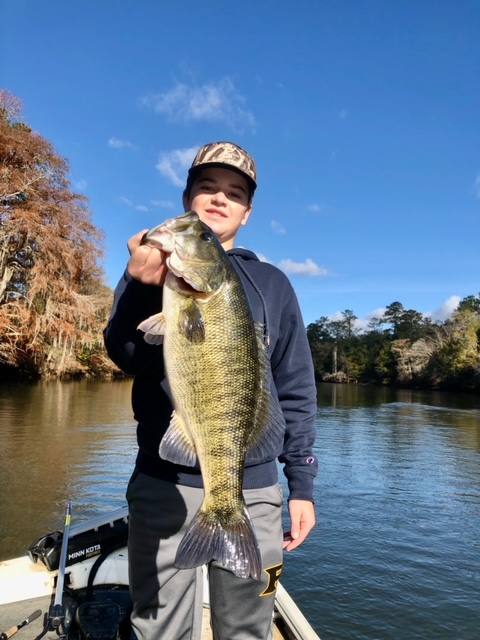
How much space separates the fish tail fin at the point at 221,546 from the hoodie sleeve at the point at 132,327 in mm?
656

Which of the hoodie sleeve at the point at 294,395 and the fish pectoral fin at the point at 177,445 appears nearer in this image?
the fish pectoral fin at the point at 177,445

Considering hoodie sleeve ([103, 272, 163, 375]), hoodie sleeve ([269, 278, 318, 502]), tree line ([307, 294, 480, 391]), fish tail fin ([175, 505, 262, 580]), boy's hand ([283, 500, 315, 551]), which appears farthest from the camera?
tree line ([307, 294, 480, 391])

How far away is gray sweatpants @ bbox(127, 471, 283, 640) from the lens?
2.17 meters

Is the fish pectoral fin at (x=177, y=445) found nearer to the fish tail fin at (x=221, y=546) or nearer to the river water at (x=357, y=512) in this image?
the fish tail fin at (x=221, y=546)

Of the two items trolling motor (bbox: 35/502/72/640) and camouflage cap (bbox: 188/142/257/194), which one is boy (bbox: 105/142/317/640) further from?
trolling motor (bbox: 35/502/72/640)

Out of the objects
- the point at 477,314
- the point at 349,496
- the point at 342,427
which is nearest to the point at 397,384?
the point at 477,314

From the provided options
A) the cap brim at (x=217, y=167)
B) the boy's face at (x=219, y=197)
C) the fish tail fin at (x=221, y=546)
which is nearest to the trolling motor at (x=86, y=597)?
the fish tail fin at (x=221, y=546)

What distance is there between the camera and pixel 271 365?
104 inches

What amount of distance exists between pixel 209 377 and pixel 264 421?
34cm

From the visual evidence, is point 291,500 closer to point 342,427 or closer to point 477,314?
point 342,427

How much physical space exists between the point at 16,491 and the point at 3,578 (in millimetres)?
5629

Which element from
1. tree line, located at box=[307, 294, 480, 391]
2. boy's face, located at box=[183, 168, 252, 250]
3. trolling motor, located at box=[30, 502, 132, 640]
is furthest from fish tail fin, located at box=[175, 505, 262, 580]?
tree line, located at box=[307, 294, 480, 391]

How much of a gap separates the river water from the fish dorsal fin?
4.74 metres

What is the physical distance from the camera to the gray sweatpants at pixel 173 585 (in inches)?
85.6
